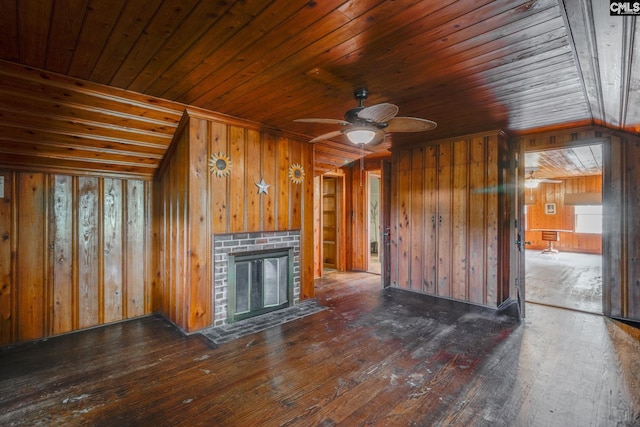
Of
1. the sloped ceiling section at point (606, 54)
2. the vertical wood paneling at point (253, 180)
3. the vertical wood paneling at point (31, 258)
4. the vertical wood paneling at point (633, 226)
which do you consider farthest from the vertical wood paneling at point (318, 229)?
the vertical wood paneling at point (633, 226)

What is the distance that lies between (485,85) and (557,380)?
96.5 inches

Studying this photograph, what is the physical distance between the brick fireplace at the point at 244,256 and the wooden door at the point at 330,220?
2.73m

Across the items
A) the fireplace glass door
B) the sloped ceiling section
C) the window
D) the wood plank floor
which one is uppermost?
the sloped ceiling section

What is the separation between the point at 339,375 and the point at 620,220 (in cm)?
393

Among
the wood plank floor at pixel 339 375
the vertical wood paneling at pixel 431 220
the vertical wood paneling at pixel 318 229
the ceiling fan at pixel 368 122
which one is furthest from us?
the vertical wood paneling at pixel 318 229

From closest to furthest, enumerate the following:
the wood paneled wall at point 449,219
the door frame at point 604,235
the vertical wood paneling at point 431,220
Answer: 1. the door frame at point 604,235
2. the wood paneled wall at point 449,219
3. the vertical wood paneling at point 431,220

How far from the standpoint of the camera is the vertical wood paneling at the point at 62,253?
10.6 feet

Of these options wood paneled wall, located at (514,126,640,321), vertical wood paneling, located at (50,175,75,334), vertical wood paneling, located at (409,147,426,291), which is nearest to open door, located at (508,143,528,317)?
wood paneled wall, located at (514,126,640,321)

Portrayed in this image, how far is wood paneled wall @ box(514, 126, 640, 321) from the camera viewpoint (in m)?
3.63

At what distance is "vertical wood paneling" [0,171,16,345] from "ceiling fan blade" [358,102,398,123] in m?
3.48

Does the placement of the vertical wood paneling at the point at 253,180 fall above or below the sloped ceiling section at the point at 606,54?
below

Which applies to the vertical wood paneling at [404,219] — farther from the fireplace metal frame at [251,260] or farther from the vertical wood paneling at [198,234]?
the vertical wood paneling at [198,234]

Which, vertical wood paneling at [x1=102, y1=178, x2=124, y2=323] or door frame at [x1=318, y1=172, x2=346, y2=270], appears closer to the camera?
vertical wood paneling at [x1=102, y1=178, x2=124, y2=323]

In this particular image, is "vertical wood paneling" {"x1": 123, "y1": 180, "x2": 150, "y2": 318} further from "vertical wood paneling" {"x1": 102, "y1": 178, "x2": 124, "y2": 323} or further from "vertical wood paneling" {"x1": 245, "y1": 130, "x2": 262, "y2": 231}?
"vertical wood paneling" {"x1": 245, "y1": 130, "x2": 262, "y2": 231}
